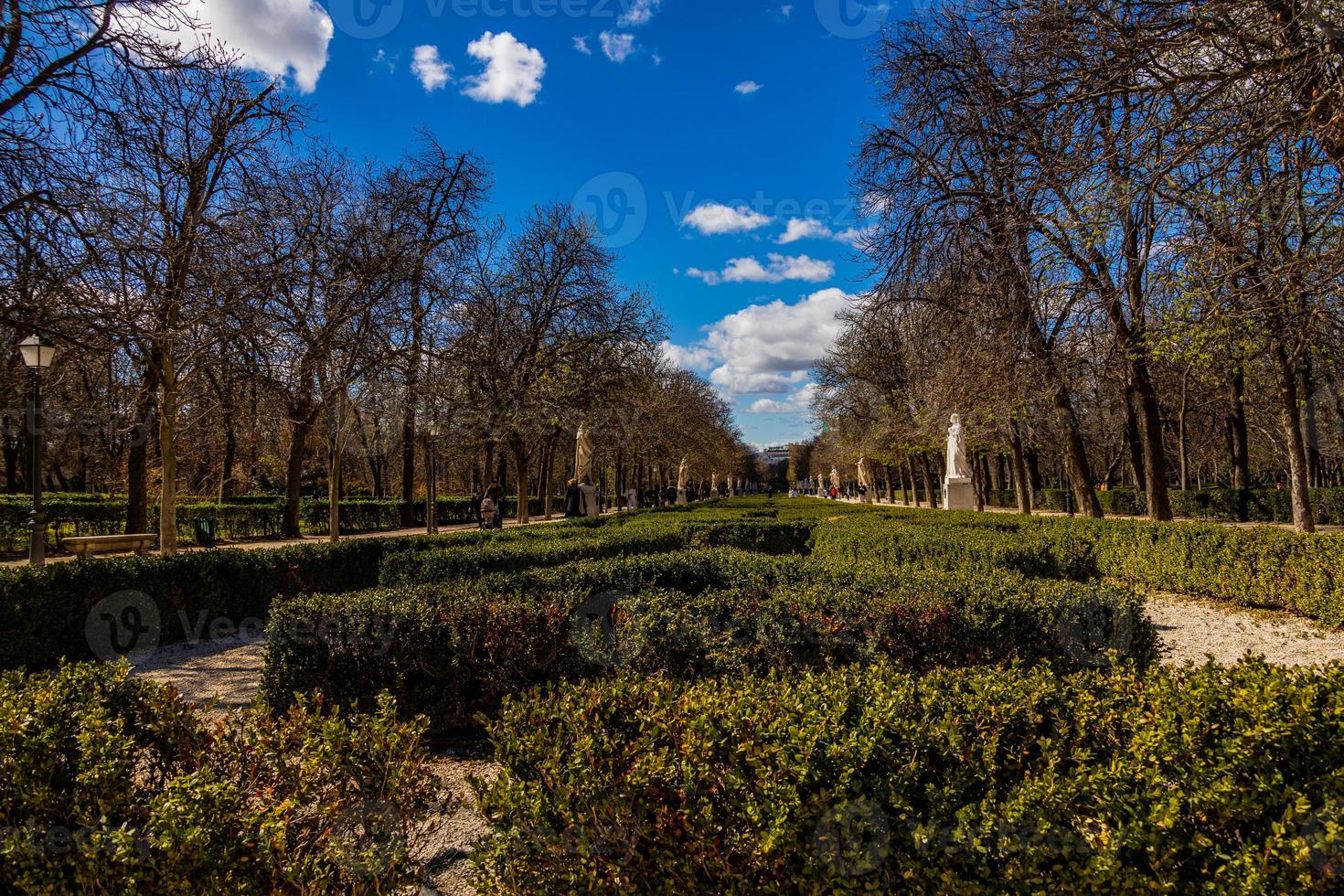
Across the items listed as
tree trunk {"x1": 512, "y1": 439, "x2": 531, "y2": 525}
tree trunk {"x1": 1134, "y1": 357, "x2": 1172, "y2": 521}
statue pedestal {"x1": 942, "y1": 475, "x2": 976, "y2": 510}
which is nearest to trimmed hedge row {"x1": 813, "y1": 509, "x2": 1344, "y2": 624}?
tree trunk {"x1": 1134, "y1": 357, "x2": 1172, "y2": 521}

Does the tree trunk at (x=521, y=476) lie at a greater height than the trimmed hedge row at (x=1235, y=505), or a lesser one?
greater

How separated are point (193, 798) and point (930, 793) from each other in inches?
92.5

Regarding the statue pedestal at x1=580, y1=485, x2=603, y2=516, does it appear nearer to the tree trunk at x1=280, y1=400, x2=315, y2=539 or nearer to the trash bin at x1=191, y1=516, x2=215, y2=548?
the tree trunk at x1=280, y1=400, x2=315, y2=539

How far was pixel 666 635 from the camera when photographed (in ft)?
13.9

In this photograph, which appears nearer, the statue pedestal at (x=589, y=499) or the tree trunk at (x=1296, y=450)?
the tree trunk at (x=1296, y=450)

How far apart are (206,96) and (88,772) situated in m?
9.63

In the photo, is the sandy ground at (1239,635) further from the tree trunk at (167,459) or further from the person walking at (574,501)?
the person walking at (574,501)

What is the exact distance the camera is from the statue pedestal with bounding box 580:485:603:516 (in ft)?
71.6

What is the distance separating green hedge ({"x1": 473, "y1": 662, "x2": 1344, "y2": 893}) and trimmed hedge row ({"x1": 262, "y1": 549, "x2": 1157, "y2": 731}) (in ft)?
5.98

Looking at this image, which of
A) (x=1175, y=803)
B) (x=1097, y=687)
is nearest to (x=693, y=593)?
(x=1097, y=687)

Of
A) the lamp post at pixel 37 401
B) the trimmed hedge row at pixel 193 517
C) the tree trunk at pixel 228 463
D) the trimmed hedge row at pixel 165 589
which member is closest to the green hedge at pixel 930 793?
the trimmed hedge row at pixel 165 589

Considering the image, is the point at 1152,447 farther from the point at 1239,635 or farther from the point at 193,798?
the point at 193,798

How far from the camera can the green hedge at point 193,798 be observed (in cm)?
202

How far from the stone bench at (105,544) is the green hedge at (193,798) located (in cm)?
963
